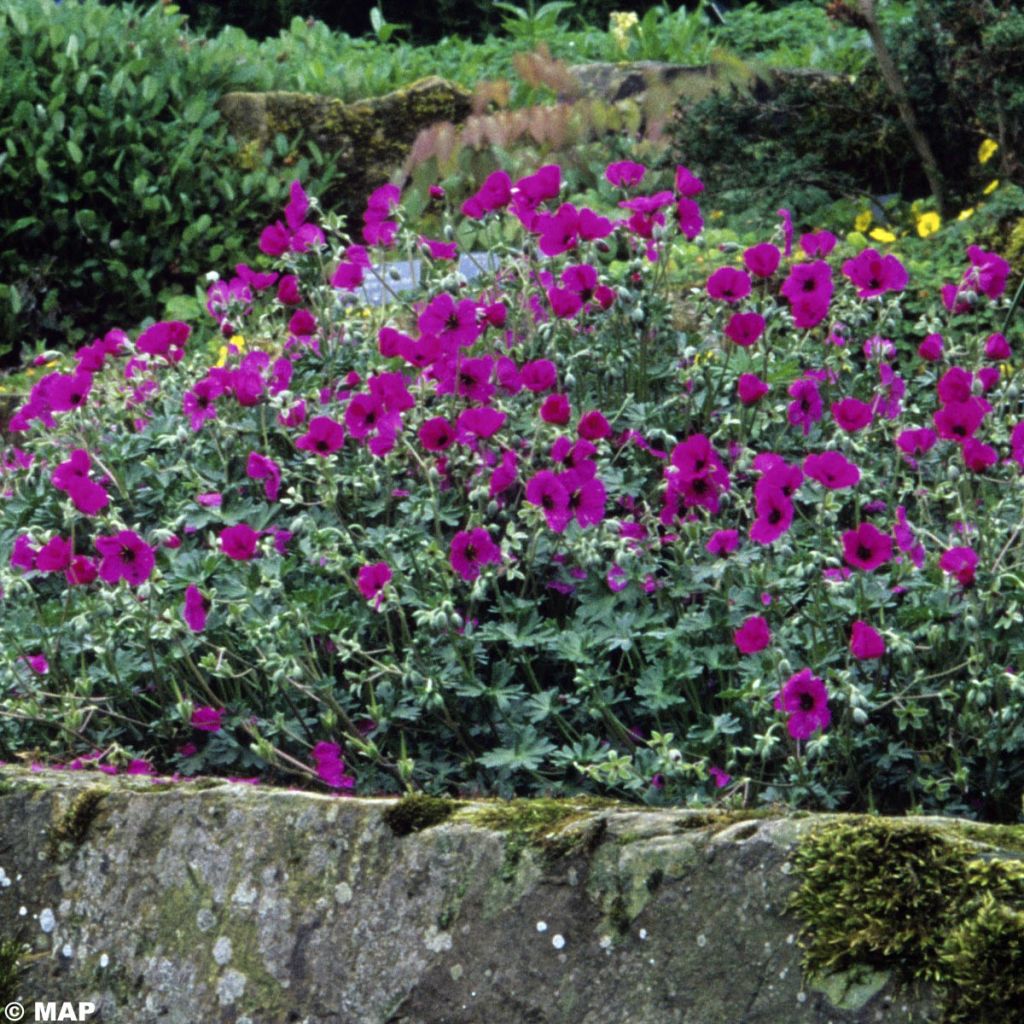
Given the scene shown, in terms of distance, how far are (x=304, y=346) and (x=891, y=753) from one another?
213cm

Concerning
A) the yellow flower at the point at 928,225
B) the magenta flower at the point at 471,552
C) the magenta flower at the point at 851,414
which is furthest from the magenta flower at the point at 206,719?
the yellow flower at the point at 928,225

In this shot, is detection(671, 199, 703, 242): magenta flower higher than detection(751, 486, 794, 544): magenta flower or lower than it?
higher

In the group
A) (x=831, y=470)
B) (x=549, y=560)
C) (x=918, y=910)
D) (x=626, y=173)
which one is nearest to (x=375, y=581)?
(x=549, y=560)

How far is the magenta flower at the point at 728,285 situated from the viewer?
318cm

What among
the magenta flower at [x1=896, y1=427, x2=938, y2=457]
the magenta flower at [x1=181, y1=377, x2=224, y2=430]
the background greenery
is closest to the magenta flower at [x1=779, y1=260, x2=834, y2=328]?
the magenta flower at [x1=896, y1=427, x2=938, y2=457]

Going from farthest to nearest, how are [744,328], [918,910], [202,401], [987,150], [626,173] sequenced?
[987,150]
[626,173]
[202,401]
[744,328]
[918,910]

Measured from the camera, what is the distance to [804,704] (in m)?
2.34

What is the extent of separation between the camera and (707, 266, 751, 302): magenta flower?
3.18m

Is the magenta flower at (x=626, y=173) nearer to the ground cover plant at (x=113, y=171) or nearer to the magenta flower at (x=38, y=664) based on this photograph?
the magenta flower at (x=38, y=664)

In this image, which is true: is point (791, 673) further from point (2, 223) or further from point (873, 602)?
point (2, 223)

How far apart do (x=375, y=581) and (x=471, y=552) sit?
177 millimetres

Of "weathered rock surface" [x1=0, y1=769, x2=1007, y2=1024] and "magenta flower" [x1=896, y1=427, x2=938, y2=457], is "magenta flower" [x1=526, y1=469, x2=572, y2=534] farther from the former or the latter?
"weathered rock surface" [x1=0, y1=769, x2=1007, y2=1024]

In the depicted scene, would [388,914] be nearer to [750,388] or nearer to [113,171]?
[750,388]

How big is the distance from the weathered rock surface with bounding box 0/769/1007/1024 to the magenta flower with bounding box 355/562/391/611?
0.61 metres
